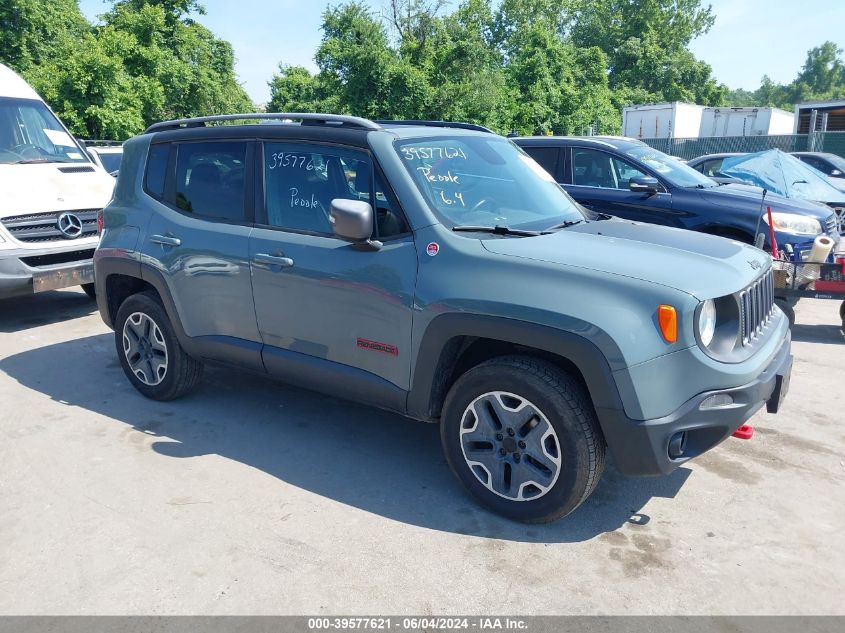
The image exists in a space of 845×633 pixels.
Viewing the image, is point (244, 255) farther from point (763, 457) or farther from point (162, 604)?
point (763, 457)

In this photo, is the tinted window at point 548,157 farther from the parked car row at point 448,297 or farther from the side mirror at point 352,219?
the side mirror at point 352,219

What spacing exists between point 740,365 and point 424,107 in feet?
75.4

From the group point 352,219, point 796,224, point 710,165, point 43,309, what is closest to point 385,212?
point 352,219

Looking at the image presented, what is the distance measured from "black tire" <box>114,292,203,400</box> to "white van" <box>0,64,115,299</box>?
2344 mm

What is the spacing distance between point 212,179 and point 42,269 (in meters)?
3.29

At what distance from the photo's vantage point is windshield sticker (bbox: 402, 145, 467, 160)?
386 cm

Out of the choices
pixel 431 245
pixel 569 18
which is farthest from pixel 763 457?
pixel 569 18

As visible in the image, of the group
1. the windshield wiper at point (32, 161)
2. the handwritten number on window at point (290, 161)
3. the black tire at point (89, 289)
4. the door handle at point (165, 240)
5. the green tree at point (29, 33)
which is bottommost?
the black tire at point (89, 289)

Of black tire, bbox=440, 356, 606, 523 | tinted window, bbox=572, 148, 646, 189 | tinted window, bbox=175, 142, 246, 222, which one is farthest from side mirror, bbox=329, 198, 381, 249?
tinted window, bbox=572, 148, 646, 189

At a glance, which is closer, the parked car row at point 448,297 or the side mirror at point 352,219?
the parked car row at point 448,297

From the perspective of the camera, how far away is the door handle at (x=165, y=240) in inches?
182

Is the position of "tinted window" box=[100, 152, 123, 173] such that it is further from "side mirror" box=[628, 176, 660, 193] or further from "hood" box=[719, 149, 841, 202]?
"hood" box=[719, 149, 841, 202]

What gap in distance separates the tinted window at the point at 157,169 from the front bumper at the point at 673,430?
3.42m

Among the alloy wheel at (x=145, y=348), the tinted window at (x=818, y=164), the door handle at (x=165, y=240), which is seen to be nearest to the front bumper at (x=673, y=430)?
the door handle at (x=165, y=240)
